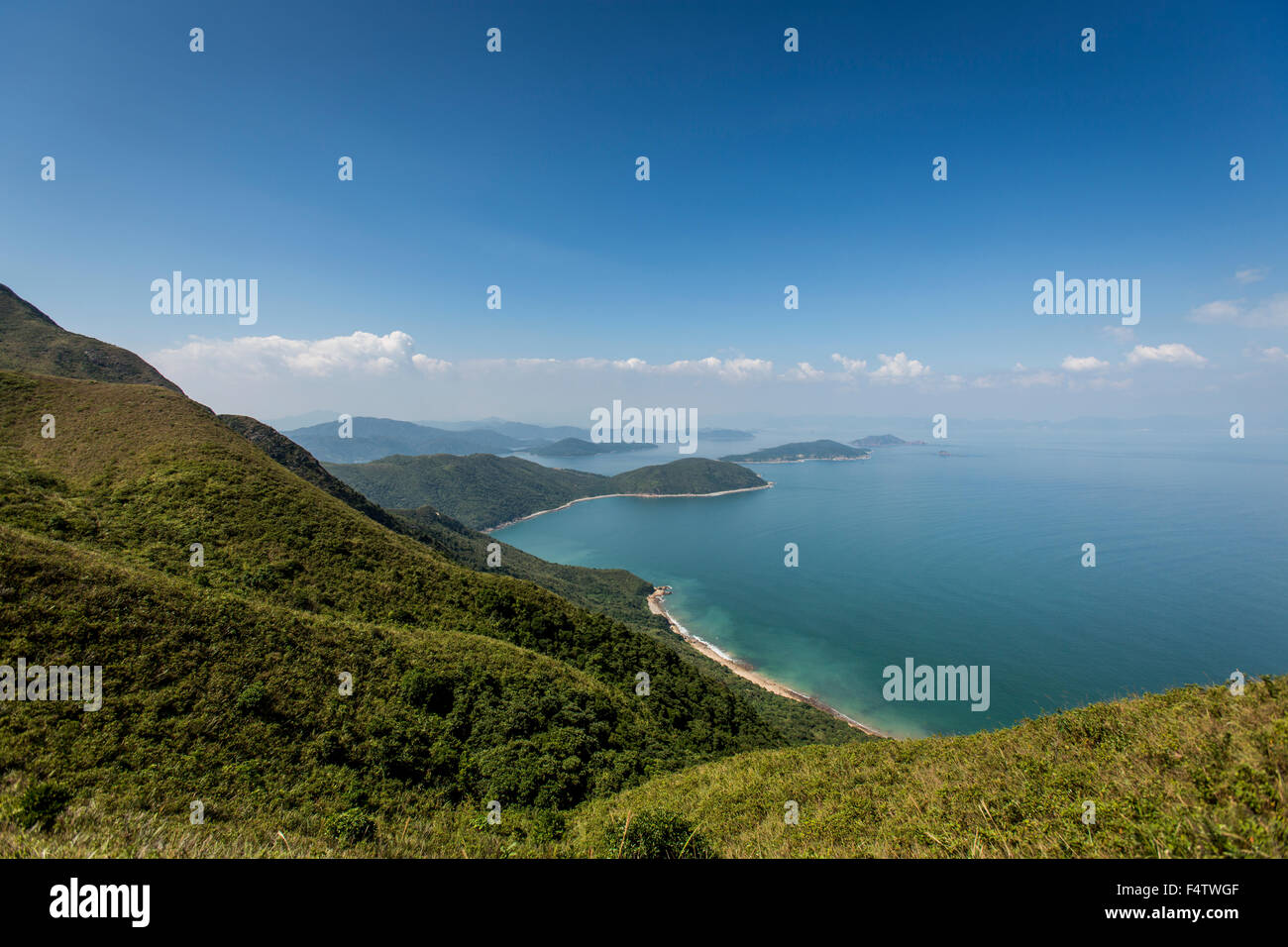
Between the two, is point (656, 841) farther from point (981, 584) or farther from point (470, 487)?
point (470, 487)

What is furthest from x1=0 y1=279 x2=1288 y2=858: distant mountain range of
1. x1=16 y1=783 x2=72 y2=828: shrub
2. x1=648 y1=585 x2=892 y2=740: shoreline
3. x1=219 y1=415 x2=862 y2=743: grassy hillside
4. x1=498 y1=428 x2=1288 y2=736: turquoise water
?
x1=648 y1=585 x2=892 y2=740: shoreline

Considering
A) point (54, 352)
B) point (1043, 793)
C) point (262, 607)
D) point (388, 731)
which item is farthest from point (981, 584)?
point (54, 352)

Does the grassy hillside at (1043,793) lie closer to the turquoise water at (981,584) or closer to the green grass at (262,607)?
the green grass at (262,607)

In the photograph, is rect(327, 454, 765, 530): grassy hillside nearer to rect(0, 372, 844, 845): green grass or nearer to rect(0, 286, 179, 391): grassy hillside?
rect(0, 286, 179, 391): grassy hillside

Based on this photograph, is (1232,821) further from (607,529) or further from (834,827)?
(607,529)

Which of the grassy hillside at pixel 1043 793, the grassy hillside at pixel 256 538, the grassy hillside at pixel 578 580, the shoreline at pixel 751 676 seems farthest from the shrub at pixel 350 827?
the shoreline at pixel 751 676
